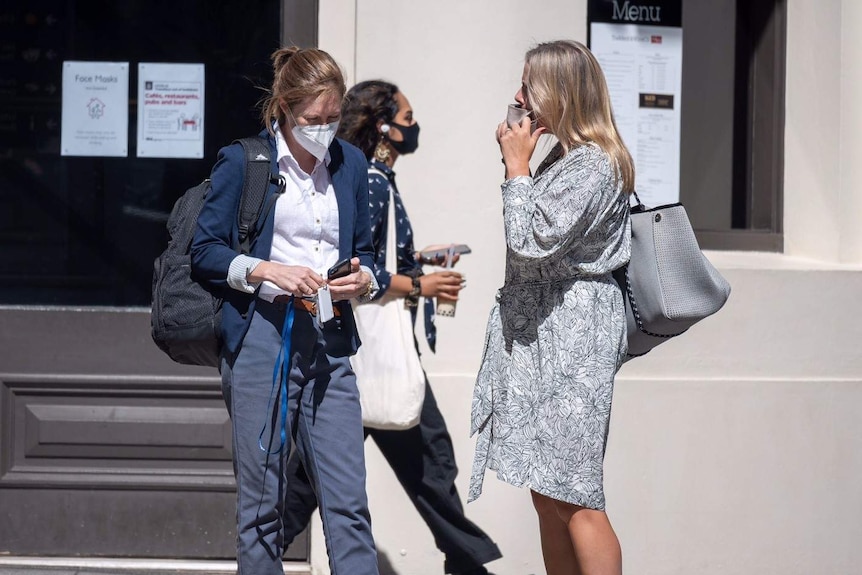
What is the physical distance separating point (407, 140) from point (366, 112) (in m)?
0.26

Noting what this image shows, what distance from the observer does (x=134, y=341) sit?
16.6ft

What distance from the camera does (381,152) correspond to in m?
4.52

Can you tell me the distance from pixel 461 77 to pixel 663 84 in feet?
3.68

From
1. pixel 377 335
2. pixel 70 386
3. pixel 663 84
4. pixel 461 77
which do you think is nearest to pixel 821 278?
pixel 663 84

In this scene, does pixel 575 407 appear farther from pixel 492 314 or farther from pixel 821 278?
pixel 821 278

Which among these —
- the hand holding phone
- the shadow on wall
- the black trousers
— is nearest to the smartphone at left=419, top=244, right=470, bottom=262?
the hand holding phone

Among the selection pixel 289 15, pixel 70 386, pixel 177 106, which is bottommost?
pixel 70 386

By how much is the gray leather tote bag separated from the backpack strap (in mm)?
1126

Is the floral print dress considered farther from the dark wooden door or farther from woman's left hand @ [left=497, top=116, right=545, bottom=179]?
the dark wooden door

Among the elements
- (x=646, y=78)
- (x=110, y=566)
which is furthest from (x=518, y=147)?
(x=110, y=566)

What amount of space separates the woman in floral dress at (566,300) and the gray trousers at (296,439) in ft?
1.60

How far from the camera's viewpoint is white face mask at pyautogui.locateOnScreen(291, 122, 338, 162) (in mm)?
A: 3408

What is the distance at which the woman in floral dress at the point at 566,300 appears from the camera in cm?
340

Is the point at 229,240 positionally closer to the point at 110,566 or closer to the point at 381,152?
the point at 381,152
